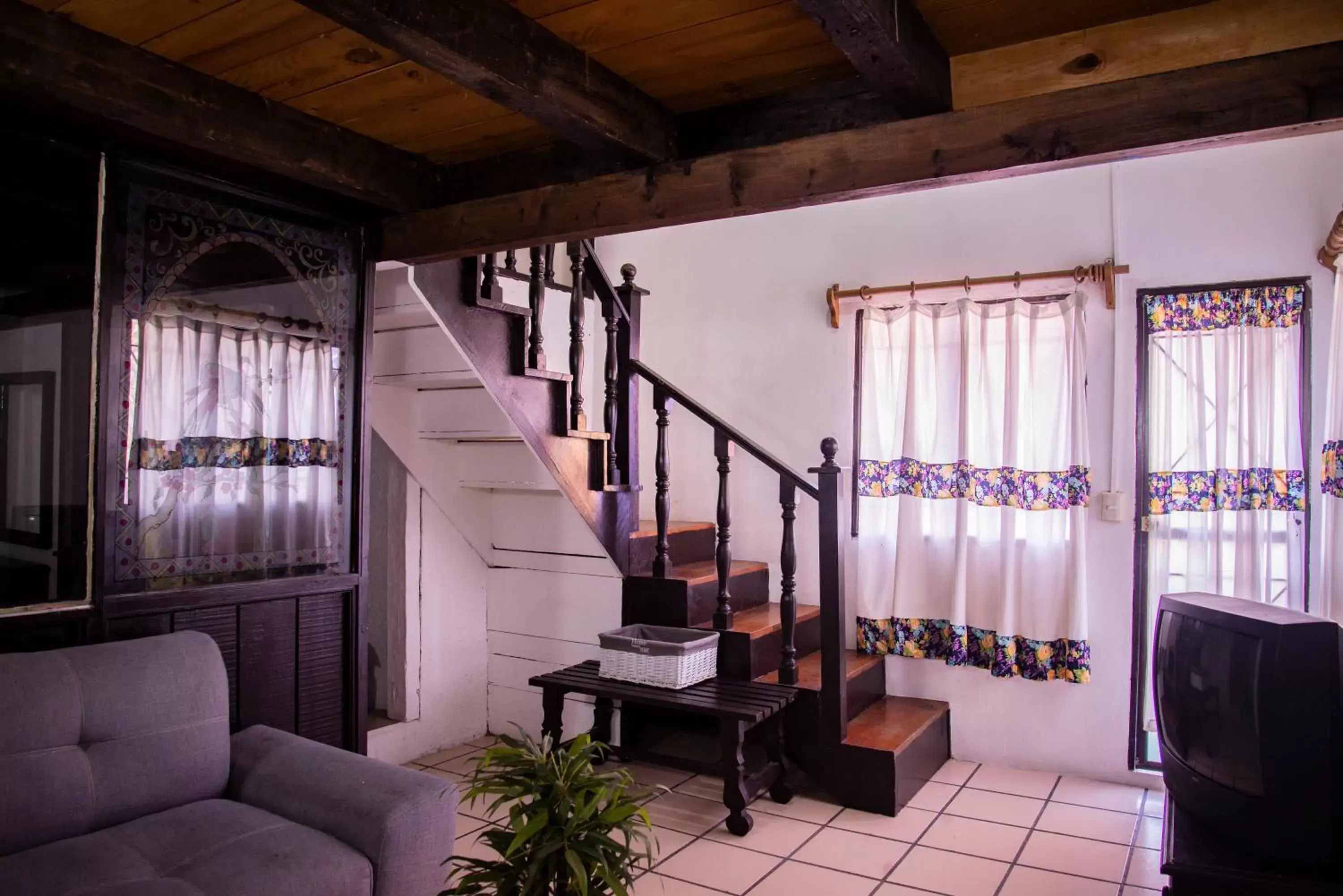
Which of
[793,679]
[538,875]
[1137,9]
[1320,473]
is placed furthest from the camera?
[793,679]

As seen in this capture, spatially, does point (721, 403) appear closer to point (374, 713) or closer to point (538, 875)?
point (374, 713)

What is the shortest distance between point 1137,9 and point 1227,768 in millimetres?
1817

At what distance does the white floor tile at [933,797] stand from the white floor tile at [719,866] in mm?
745

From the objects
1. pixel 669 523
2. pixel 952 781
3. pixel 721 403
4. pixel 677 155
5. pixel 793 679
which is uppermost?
pixel 677 155

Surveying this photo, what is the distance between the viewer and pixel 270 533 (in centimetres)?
290

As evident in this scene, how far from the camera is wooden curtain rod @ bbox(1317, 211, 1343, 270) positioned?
9.84 feet

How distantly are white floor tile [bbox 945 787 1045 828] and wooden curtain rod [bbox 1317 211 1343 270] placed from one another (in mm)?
2228

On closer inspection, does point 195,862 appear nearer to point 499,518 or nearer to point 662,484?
point 662,484

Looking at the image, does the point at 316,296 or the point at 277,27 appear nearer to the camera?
the point at 277,27

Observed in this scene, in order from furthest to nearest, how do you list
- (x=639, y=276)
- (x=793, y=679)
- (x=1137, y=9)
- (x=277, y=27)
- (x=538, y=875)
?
(x=639, y=276)
(x=793, y=679)
(x=277, y=27)
(x=1137, y=9)
(x=538, y=875)

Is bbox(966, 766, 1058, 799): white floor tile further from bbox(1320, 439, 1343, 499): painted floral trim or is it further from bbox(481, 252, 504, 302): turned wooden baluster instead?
bbox(481, 252, 504, 302): turned wooden baluster

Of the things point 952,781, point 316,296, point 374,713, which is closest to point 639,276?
point 316,296

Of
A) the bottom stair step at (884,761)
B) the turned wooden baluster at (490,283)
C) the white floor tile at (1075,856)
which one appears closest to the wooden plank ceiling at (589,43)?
the turned wooden baluster at (490,283)

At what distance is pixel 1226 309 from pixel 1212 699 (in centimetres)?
177
